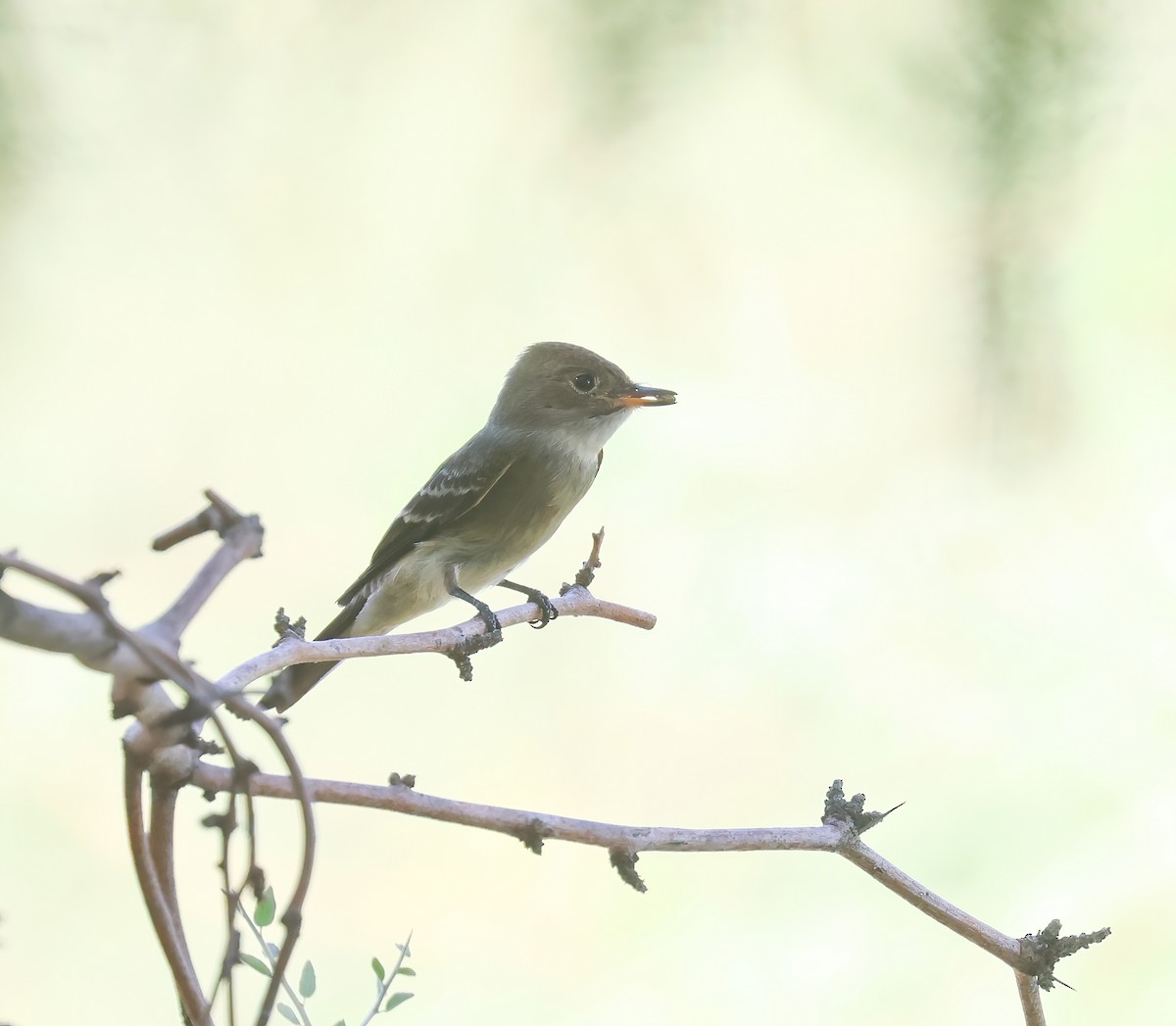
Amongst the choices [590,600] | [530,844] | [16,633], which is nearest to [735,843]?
[530,844]

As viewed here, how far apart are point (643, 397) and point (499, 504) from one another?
25 cm

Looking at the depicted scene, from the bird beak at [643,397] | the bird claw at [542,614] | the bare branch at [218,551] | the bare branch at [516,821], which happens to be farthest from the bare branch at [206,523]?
the bird beak at [643,397]

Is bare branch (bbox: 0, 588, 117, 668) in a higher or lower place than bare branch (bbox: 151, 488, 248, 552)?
lower

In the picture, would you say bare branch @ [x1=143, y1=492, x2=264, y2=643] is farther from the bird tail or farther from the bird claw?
the bird claw

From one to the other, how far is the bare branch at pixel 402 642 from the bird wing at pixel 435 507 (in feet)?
1.16

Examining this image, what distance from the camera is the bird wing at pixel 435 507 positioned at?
1.68 metres

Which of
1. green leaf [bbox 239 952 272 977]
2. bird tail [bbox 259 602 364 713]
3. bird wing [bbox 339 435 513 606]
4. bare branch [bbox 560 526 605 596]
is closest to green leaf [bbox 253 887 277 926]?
green leaf [bbox 239 952 272 977]

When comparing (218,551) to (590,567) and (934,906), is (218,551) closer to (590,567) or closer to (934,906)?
(934,906)

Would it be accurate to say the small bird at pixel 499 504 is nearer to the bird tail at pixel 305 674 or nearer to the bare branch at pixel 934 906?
the bird tail at pixel 305 674

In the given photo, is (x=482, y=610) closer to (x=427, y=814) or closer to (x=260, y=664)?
(x=260, y=664)

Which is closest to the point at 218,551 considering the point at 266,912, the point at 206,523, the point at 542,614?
the point at 206,523

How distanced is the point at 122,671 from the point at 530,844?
0.23 meters

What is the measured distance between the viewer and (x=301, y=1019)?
0.78 meters

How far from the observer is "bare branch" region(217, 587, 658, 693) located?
27.2 inches
